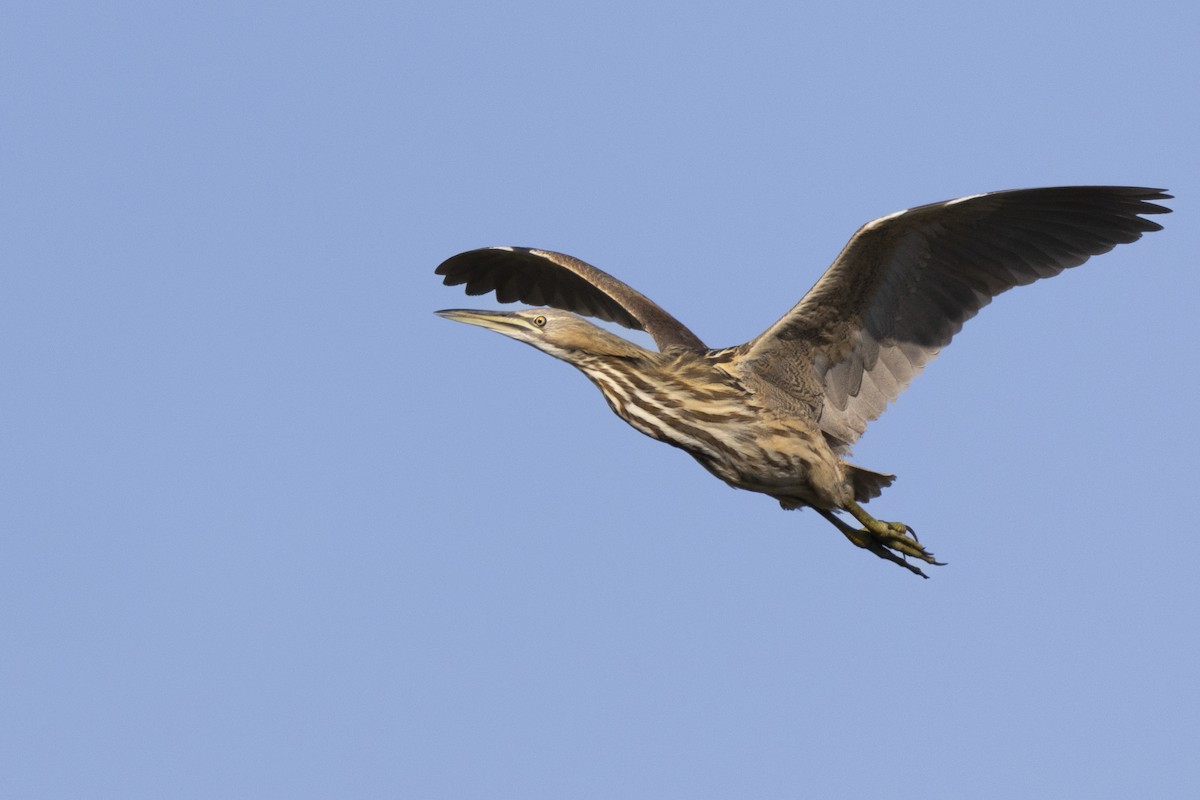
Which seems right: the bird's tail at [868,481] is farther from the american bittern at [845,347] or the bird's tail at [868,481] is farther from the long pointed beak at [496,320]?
the long pointed beak at [496,320]

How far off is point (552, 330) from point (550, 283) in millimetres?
2509

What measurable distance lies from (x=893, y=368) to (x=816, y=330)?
0.52 m

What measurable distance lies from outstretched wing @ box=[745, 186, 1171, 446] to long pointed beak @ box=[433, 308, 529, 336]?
1159 millimetres

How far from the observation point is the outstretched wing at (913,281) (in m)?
8.80

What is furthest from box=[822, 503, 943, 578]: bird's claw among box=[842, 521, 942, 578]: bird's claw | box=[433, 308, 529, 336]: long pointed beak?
box=[433, 308, 529, 336]: long pointed beak

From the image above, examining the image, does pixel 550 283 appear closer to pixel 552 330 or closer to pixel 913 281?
pixel 552 330

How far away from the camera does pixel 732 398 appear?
29.1 ft

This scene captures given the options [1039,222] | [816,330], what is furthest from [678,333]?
[1039,222]

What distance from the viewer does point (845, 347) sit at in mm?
9172

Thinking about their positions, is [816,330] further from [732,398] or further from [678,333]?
[678,333]

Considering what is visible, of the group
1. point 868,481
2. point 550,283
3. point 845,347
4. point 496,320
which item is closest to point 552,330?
point 496,320

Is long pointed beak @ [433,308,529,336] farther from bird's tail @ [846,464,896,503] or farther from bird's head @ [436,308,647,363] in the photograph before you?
bird's tail @ [846,464,896,503]

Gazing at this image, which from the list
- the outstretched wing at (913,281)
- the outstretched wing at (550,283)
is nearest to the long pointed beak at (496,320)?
the outstretched wing at (913,281)

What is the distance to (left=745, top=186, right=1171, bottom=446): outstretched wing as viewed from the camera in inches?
346
